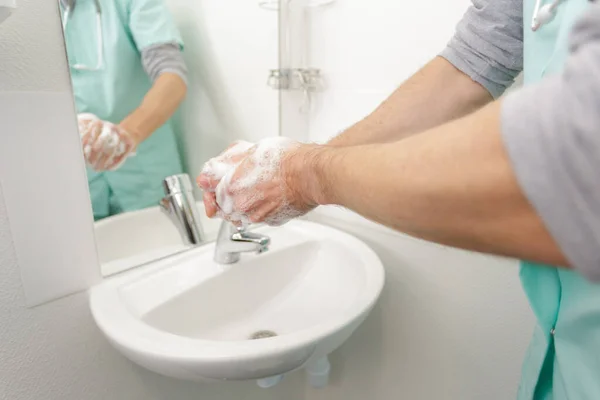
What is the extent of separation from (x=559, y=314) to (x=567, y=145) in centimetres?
31

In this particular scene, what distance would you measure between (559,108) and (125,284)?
0.68 m

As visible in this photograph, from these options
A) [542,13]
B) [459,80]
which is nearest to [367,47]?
[459,80]

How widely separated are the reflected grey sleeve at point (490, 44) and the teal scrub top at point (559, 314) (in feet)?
0.20

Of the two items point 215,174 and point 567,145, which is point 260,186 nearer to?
point 215,174

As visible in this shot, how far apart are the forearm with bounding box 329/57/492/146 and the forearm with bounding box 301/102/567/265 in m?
0.31

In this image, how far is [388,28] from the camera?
A: 2.57ft

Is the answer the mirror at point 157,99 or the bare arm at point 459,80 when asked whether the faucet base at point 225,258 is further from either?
the bare arm at point 459,80

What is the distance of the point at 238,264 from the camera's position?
2.61 feet

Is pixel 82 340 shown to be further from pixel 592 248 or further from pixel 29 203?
pixel 592 248

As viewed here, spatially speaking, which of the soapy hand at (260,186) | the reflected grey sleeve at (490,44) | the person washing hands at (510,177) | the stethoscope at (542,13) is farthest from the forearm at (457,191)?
the reflected grey sleeve at (490,44)

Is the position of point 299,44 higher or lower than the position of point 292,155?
higher

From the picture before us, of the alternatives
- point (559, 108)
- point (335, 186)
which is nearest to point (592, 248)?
point (559, 108)

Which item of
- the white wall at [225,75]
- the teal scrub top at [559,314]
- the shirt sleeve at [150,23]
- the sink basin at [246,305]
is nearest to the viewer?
the teal scrub top at [559,314]

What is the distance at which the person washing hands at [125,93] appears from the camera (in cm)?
68
